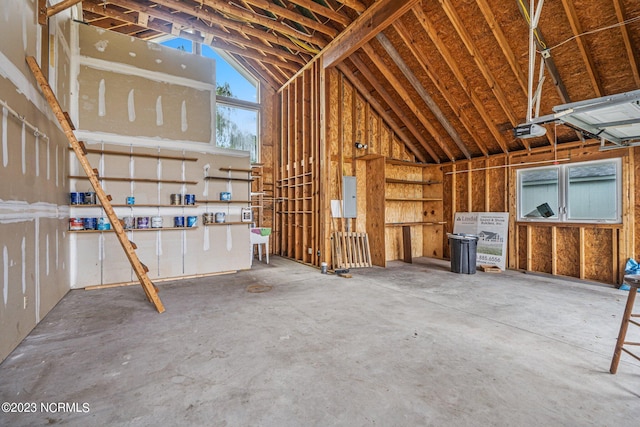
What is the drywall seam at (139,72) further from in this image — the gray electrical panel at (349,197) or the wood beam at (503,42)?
the wood beam at (503,42)

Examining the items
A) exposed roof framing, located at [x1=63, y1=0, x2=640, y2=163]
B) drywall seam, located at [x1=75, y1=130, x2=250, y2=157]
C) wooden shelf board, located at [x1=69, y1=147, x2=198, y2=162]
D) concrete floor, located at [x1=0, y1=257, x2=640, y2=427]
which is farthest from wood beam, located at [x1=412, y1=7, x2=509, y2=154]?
wooden shelf board, located at [x1=69, y1=147, x2=198, y2=162]

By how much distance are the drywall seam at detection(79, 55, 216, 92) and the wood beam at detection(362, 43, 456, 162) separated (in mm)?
3634

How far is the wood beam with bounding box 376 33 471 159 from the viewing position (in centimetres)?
602

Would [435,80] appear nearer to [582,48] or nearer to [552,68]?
[552,68]

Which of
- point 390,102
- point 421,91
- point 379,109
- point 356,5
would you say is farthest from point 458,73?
point 356,5

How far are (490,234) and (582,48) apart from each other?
158 inches

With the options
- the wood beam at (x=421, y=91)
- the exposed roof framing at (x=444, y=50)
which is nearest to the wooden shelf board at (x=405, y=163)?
the exposed roof framing at (x=444, y=50)

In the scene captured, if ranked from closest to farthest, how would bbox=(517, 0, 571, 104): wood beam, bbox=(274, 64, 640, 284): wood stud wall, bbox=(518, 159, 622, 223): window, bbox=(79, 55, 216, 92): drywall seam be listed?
bbox=(517, 0, 571, 104): wood beam, bbox=(79, 55, 216, 92): drywall seam, bbox=(518, 159, 622, 223): window, bbox=(274, 64, 640, 284): wood stud wall

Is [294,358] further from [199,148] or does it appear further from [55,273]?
[199,148]

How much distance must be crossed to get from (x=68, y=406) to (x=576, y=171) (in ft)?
27.2

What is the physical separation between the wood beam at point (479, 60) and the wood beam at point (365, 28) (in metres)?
0.72

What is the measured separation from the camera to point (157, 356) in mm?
2645

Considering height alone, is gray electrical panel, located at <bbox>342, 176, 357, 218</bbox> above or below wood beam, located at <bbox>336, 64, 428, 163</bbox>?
below

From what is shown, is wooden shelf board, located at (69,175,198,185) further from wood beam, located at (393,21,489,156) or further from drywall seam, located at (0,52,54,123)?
wood beam, located at (393,21,489,156)
